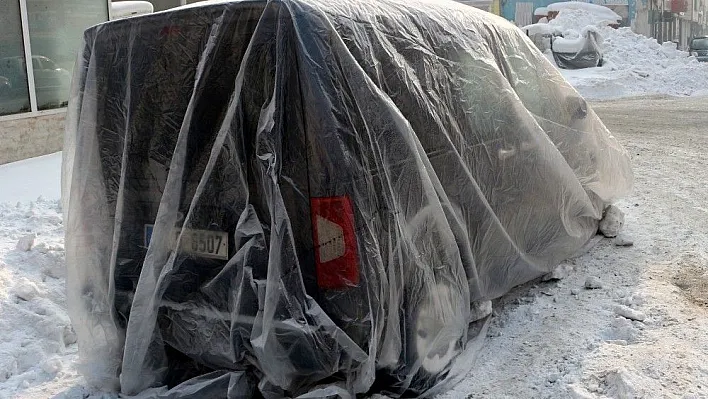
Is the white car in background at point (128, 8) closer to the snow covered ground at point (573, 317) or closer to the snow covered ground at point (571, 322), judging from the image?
the snow covered ground at point (573, 317)

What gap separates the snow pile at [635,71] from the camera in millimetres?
22328

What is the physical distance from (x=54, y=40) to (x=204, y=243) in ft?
27.4

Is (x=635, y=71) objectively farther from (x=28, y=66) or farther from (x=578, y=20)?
(x=28, y=66)

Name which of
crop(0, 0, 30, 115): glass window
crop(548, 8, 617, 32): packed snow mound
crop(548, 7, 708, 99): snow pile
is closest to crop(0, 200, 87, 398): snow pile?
crop(0, 0, 30, 115): glass window

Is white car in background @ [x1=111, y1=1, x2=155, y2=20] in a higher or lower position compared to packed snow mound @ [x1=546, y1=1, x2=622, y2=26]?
higher

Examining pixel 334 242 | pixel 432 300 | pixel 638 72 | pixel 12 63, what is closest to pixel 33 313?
pixel 334 242

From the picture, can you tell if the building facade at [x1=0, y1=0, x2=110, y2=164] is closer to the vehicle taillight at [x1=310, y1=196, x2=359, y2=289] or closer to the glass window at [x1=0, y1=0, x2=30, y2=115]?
the glass window at [x1=0, y1=0, x2=30, y2=115]

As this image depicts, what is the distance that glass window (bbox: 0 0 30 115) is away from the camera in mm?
9086

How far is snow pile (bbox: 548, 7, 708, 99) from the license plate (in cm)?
2037

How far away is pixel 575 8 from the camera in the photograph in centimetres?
3188

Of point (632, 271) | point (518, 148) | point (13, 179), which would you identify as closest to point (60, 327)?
point (518, 148)

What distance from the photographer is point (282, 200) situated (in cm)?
281

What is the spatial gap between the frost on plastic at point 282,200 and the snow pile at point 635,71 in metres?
19.6

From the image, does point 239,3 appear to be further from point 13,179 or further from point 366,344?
point 13,179
